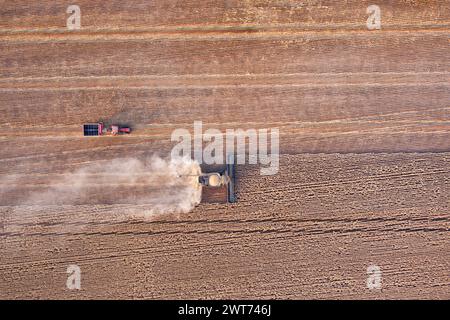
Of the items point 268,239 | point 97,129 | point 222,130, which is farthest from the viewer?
point 268,239

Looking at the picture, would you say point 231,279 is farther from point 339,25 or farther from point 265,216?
point 339,25

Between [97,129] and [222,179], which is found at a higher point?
[97,129]

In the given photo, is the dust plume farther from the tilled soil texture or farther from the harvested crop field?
the tilled soil texture

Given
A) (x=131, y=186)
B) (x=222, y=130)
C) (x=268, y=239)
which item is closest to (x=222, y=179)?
(x=222, y=130)

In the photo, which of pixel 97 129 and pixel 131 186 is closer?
pixel 97 129

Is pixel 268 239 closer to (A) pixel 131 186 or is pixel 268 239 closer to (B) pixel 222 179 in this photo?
(B) pixel 222 179

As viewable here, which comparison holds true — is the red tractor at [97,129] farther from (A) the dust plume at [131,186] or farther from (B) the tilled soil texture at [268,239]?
(B) the tilled soil texture at [268,239]

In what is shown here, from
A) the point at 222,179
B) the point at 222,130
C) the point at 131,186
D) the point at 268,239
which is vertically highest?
the point at 222,130

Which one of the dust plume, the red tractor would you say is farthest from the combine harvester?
the red tractor

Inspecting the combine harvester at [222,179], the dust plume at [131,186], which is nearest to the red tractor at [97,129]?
the dust plume at [131,186]
